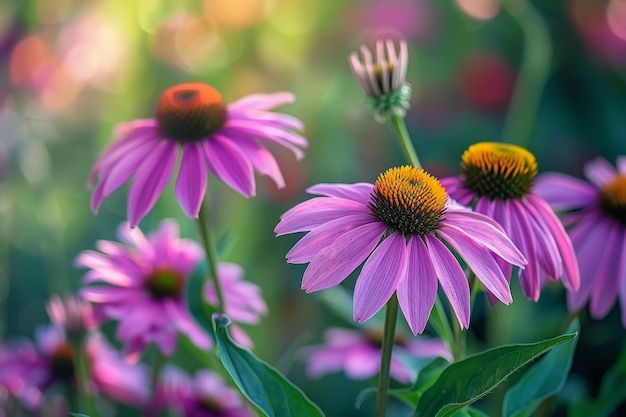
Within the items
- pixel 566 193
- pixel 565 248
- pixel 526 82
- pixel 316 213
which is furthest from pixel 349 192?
pixel 526 82

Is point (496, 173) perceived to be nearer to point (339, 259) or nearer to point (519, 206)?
point (519, 206)

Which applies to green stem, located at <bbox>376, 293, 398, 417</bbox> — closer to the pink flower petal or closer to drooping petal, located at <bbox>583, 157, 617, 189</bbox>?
the pink flower petal

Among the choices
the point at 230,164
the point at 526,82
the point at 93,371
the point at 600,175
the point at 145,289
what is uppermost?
the point at 526,82

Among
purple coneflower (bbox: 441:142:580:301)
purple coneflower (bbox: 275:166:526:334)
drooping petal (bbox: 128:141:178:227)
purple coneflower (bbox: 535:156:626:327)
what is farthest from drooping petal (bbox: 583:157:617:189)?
drooping petal (bbox: 128:141:178:227)

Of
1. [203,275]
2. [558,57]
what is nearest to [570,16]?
[558,57]

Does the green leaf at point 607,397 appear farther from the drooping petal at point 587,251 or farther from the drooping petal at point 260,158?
the drooping petal at point 260,158

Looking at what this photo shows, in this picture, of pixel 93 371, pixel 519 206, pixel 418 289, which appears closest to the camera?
pixel 418 289
